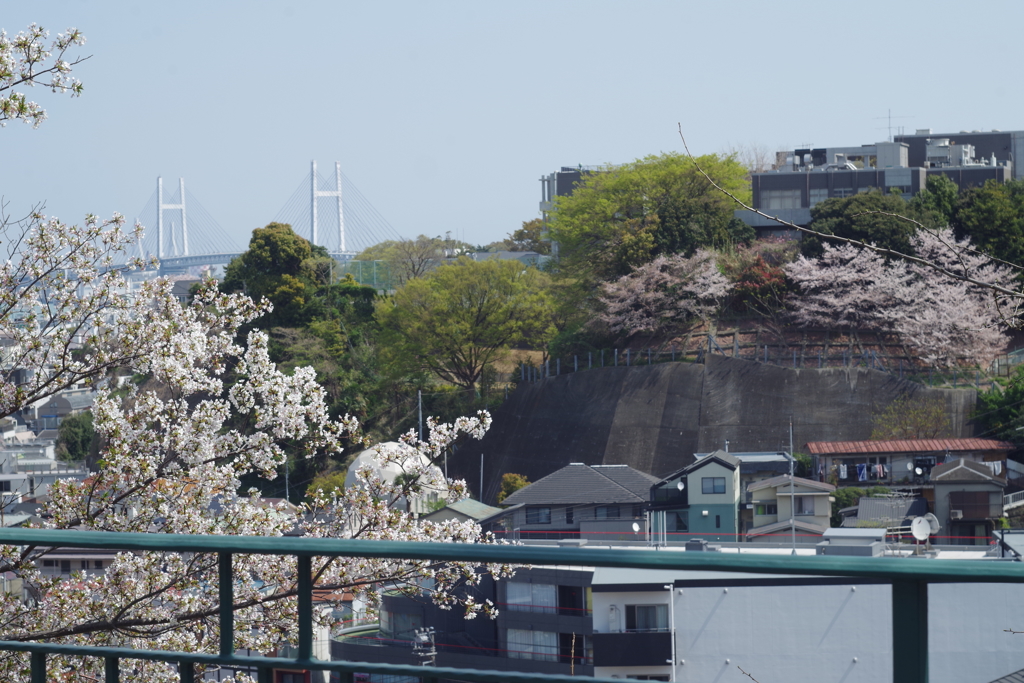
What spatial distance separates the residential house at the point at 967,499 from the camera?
20500 millimetres

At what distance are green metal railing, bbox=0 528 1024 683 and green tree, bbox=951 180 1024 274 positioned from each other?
26978 mm

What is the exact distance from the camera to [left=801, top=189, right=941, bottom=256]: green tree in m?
24.9

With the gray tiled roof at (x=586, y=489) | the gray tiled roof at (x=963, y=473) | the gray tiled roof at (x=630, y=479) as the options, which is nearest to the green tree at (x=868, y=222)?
the gray tiled roof at (x=963, y=473)

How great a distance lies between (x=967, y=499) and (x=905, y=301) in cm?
615

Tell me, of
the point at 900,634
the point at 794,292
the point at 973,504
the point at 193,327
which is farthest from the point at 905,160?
the point at 900,634

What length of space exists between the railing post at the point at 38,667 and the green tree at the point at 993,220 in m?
27.2

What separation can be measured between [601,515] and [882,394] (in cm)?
821

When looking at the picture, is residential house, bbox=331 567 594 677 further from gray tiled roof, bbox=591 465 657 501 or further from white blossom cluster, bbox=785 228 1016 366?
white blossom cluster, bbox=785 228 1016 366

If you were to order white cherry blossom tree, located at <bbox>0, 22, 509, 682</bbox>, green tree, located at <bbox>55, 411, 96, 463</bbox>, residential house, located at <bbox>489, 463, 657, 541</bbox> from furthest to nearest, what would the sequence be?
green tree, located at <bbox>55, 411, 96, 463</bbox> < residential house, located at <bbox>489, 463, 657, 541</bbox> < white cherry blossom tree, located at <bbox>0, 22, 509, 682</bbox>

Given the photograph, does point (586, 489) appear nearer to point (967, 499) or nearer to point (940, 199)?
point (967, 499)

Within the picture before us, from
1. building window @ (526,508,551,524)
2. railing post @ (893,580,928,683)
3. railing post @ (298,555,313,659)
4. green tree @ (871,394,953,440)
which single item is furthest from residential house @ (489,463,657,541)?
railing post @ (893,580,928,683)

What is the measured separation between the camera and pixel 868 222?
992 inches

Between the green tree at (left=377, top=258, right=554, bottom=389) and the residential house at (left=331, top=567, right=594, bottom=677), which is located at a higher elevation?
the green tree at (left=377, top=258, right=554, bottom=389)

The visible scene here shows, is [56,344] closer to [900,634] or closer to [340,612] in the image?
[340,612]
